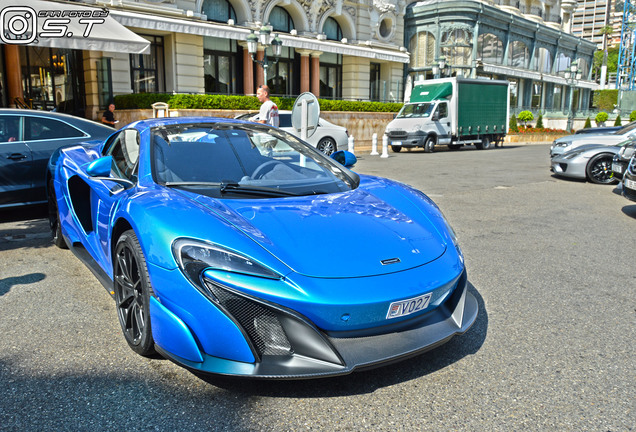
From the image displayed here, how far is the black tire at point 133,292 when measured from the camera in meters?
2.76

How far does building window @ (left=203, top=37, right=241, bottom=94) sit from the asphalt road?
21.4 m

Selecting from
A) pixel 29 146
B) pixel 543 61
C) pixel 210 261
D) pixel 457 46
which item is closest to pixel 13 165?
pixel 29 146

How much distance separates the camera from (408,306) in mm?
2553

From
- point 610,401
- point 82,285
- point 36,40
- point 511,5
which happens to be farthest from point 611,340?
point 511,5

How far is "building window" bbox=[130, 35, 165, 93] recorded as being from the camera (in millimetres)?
22844

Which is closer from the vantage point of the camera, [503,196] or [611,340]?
[611,340]

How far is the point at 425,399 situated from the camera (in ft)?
8.46

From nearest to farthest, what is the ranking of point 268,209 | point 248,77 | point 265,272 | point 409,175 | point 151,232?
point 265,272 < point 151,232 < point 268,209 < point 409,175 < point 248,77

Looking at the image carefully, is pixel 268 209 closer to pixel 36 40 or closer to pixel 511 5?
pixel 36 40

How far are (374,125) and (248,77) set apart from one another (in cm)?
665

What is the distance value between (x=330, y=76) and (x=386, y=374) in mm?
29999

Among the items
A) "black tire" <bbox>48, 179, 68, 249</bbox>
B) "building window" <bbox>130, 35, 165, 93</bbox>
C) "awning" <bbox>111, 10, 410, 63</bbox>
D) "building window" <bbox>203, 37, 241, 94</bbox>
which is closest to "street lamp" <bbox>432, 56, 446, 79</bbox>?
"awning" <bbox>111, 10, 410, 63</bbox>

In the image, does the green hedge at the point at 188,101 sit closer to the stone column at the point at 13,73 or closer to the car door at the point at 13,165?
the stone column at the point at 13,73

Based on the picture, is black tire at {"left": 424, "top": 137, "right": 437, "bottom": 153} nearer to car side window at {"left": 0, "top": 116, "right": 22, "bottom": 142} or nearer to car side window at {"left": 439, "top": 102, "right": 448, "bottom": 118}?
car side window at {"left": 439, "top": 102, "right": 448, "bottom": 118}
